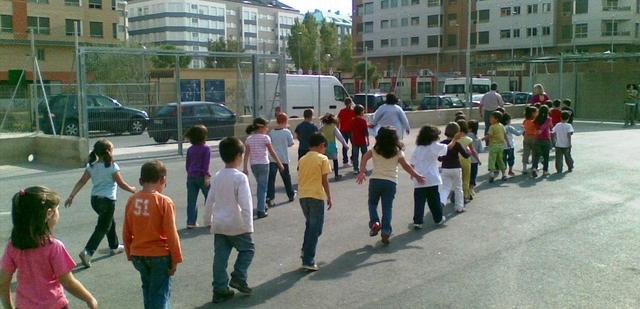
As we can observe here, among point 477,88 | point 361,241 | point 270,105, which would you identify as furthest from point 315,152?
point 477,88

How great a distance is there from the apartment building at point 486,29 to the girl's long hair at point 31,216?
5896 cm

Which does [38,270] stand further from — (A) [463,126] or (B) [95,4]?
(B) [95,4]

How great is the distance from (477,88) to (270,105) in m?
33.8

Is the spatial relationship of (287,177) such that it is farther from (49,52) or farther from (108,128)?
(49,52)

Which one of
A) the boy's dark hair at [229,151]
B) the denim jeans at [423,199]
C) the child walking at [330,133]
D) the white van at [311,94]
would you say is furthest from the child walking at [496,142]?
the white van at [311,94]

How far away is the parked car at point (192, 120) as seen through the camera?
1662cm

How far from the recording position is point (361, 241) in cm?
784

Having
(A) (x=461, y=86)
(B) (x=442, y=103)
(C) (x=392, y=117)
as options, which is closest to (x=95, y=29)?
(A) (x=461, y=86)

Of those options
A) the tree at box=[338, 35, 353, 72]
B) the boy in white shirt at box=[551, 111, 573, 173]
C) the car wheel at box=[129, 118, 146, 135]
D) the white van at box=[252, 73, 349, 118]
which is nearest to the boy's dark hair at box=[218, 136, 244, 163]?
the boy in white shirt at box=[551, 111, 573, 173]

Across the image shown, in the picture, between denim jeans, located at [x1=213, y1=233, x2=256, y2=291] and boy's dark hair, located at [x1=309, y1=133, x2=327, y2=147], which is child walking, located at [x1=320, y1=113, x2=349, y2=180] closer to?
boy's dark hair, located at [x1=309, y1=133, x2=327, y2=147]

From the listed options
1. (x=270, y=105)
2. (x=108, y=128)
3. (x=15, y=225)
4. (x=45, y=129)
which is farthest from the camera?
(x=270, y=105)

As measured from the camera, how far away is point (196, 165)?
8.40m

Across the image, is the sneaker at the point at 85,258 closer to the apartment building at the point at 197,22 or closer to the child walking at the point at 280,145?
the child walking at the point at 280,145

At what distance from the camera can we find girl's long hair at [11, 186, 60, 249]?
3.66 m
